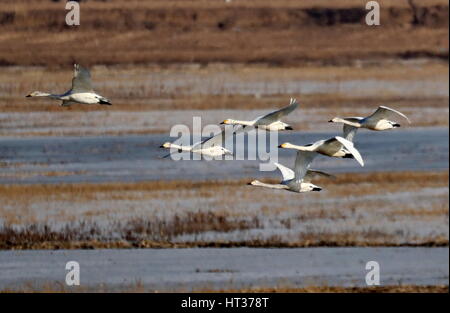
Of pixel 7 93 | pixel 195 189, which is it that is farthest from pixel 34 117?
pixel 195 189

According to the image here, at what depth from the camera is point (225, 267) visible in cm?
2372

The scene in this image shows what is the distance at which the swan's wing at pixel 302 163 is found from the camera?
61.1 feet

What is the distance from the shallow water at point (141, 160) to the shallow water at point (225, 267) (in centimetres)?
566

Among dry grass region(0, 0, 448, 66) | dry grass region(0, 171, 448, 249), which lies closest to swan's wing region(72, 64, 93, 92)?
dry grass region(0, 171, 448, 249)

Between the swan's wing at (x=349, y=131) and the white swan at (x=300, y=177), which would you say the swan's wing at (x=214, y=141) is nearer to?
the white swan at (x=300, y=177)

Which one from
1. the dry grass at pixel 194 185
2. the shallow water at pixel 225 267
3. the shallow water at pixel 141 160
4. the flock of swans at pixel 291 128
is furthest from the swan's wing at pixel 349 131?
the shallow water at pixel 141 160

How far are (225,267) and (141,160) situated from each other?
901 centimetres

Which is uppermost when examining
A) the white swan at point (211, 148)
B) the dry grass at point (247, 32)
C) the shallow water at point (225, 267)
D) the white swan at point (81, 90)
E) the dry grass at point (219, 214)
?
the dry grass at point (247, 32)

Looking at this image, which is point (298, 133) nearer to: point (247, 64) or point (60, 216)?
point (60, 216)

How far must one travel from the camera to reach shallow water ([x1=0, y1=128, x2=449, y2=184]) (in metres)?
30.6

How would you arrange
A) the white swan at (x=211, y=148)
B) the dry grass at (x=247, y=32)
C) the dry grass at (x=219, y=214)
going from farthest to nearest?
1. the dry grass at (x=247, y=32)
2. the dry grass at (x=219, y=214)
3. the white swan at (x=211, y=148)

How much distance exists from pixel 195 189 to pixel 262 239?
15.0 ft

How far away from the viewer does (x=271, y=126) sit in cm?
1808

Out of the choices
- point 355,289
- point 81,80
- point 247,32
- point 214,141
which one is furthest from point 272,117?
point 247,32
